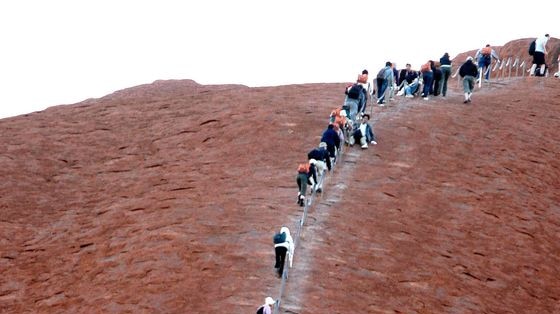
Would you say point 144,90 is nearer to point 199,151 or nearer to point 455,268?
point 199,151

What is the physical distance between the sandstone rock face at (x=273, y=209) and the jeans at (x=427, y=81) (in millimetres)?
1134

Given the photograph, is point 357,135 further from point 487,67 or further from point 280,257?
point 487,67

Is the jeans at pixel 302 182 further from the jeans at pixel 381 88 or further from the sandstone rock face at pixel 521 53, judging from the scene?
the sandstone rock face at pixel 521 53

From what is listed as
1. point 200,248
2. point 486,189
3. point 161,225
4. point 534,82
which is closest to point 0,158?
point 161,225

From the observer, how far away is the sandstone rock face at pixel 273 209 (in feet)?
91.8

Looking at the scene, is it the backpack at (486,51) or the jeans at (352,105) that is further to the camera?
the backpack at (486,51)

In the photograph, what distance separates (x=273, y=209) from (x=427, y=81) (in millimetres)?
16551

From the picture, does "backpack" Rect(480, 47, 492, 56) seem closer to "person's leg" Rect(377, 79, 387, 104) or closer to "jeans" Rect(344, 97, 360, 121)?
"person's leg" Rect(377, 79, 387, 104)

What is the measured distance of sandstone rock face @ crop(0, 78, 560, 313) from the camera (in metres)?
28.0

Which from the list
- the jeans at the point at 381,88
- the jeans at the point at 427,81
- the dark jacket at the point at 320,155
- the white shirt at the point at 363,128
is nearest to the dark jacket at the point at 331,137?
the dark jacket at the point at 320,155

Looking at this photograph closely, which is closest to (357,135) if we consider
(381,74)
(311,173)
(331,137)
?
(331,137)

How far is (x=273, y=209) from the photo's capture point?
Result: 32.3 m

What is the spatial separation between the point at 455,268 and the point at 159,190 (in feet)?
39.1

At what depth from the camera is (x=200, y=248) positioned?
98.2 ft
